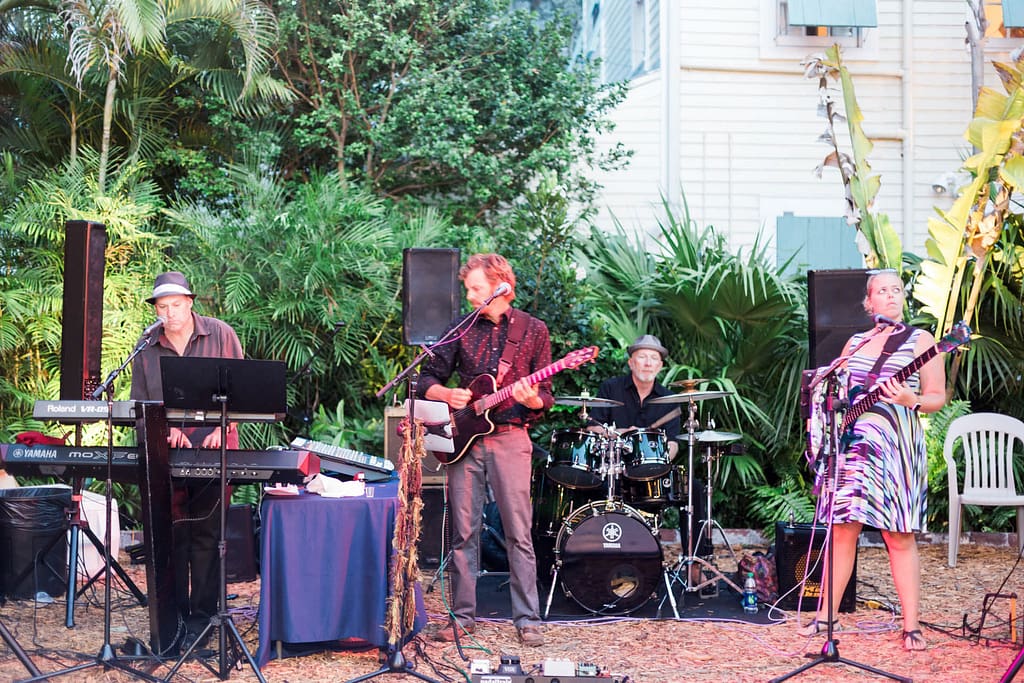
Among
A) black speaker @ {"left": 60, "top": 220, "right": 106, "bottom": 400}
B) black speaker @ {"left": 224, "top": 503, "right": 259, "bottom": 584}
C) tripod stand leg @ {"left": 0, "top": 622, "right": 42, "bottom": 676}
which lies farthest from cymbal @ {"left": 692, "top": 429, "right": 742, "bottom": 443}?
tripod stand leg @ {"left": 0, "top": 622, "right": 42, "bottom": 676}

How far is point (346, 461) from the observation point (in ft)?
17.4

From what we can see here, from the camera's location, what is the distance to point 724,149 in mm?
11023

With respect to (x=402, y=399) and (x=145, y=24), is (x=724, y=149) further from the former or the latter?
(x=145, y=24)

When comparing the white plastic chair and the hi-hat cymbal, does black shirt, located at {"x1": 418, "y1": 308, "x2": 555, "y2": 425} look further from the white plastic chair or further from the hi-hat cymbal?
the white plastic chair

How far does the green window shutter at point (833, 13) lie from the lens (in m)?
10.7

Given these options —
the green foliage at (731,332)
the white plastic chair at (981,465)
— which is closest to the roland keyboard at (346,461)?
the green foliage at (731,332)

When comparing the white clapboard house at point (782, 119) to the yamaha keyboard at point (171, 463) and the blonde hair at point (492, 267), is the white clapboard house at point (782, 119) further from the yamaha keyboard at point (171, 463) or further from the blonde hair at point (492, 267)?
the yamaha keyboard at point (171, 463)

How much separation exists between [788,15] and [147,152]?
6.47 m

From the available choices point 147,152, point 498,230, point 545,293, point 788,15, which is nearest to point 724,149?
point 788,15

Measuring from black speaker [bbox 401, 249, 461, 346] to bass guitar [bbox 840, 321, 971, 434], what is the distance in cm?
294

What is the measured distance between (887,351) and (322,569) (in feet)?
9.17

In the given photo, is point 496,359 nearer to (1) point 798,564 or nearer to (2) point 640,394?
(2) point 640,394

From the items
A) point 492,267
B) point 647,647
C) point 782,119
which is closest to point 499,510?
point 647,647

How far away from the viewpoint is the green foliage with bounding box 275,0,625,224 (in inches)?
397
